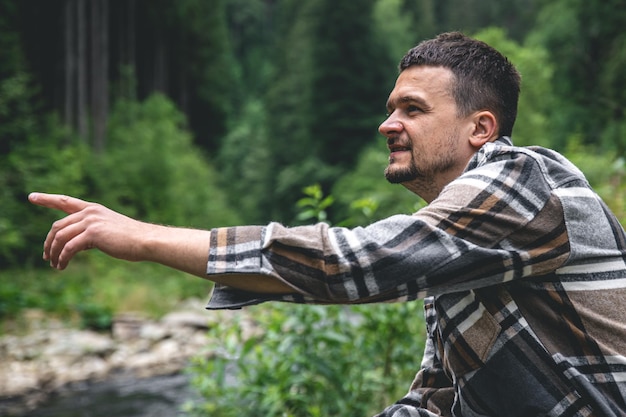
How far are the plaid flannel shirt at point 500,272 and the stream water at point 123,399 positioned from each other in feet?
19.3

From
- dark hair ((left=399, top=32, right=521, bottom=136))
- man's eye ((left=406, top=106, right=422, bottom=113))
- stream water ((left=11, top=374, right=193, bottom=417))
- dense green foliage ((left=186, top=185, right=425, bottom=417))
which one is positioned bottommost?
stream water ((left=11, top=374, right=193, bottom=417))

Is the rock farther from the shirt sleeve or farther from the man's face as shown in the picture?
the shirt sleeve

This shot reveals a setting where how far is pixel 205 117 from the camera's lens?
138ft

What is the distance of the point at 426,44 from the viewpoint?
192 cm

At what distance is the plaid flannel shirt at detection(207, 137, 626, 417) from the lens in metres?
1.44

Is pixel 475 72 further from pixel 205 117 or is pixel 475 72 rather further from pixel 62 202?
pixel 205 117

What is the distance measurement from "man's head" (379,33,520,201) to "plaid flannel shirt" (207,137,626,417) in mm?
137

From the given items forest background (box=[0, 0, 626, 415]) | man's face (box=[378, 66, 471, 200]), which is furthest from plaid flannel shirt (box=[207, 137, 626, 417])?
forest background (box=[0, 0, 626, 415])

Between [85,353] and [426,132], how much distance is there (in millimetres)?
10521

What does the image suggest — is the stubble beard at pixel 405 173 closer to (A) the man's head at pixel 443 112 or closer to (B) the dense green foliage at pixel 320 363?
(A) the man's head at pixel 443 112

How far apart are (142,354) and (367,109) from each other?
23237mm

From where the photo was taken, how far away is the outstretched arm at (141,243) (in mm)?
1429

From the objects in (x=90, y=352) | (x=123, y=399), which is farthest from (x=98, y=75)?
(x=123, y=399)

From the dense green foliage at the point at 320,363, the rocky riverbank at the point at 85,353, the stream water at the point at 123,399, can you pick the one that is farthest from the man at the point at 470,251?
the rocky riverbank at the point at 85,353
